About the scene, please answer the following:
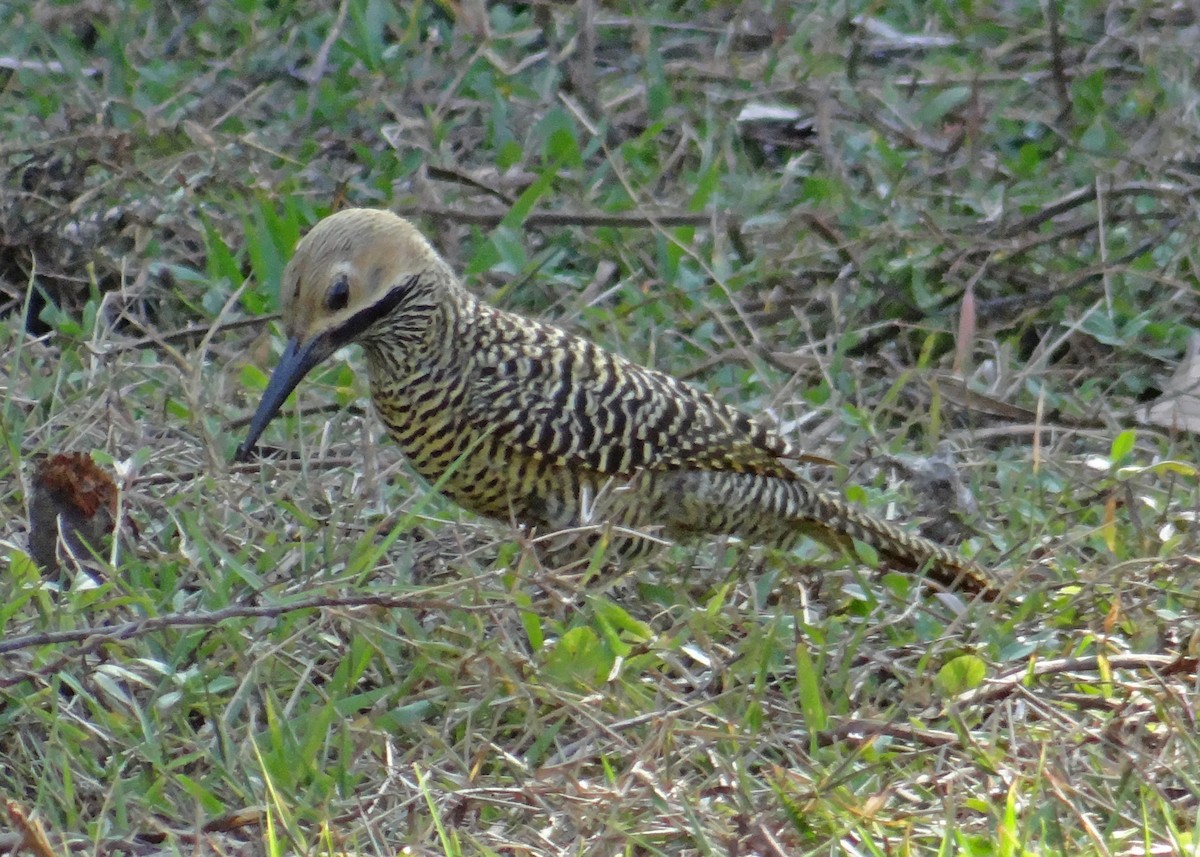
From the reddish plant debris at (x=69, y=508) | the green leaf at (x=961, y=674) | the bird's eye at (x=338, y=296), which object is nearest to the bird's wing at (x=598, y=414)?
the bird's eye at (x=338, y=296)

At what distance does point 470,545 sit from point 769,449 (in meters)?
0.71

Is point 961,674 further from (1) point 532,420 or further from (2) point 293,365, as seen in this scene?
(2) point 293,365

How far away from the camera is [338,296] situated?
12.6ft

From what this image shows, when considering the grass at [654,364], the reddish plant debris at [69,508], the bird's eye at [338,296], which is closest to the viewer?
the grass at [654,364]

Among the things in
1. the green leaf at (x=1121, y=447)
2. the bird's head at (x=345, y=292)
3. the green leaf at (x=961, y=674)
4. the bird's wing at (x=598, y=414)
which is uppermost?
the bird's head at (x=345, y=292)

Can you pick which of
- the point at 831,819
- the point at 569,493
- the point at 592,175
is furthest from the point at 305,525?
the point at 592,175

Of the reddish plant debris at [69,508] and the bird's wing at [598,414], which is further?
the bird's wing at [598,414]

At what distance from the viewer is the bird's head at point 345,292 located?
384cm

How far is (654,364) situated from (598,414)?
114 cm

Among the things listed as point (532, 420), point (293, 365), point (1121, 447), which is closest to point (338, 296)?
point (293, 365)

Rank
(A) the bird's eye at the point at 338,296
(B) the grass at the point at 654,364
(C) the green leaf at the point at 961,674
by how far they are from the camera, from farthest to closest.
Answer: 1. (A) the bird's eye at the point at 338,296
2. (C) the green leaf at the point at 961,674
3. (B) the grass at the point at 654,364

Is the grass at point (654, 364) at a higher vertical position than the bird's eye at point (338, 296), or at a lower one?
lower

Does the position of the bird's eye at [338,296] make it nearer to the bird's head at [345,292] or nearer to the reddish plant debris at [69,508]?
the bird's head at [345,292]

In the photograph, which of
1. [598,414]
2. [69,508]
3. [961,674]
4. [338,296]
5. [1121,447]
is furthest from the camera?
[1121,447]
